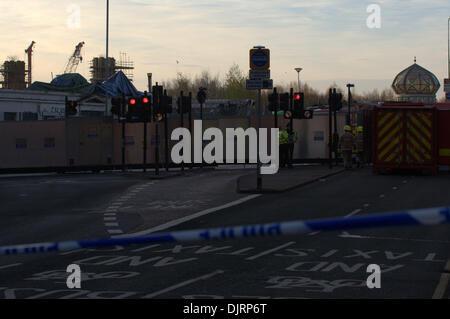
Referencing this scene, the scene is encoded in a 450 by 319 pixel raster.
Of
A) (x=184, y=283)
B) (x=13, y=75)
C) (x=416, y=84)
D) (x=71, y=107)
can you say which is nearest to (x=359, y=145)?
(x=71, y=107)

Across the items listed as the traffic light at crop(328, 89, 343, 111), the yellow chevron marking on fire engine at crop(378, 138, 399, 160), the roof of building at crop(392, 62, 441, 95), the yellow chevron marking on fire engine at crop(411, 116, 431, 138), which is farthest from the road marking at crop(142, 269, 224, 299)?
the roof of building at crop(392, 62, 441, 95)

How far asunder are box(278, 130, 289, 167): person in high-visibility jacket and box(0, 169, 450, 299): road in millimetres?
15835

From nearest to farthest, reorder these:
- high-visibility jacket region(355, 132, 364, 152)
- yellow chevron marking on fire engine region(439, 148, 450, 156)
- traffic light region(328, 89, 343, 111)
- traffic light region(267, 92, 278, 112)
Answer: yellow chevron marking on fire engine region(439, 148, 450, 156)
traffic light region(267, 92, 278, 112)
traffic light region(328, 89, 343, 111)
high-visibility jacket region(355, 132, 364, 152)

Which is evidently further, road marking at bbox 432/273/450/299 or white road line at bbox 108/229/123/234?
white road line at bbox 108/229/123/234

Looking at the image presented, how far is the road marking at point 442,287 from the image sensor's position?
858 centimetres

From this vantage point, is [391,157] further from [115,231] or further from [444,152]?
[115,231]

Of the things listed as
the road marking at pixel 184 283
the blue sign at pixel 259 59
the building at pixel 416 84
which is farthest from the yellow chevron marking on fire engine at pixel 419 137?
the building at pixel 416 84

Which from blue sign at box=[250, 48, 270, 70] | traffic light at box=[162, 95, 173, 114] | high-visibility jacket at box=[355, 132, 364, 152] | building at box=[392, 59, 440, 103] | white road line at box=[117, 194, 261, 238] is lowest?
white road line at box=[117, 194, 261, 238]

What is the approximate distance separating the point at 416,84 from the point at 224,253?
10263cm

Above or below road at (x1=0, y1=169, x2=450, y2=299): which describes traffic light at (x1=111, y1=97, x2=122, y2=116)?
above

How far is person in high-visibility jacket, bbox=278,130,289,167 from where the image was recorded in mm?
40500

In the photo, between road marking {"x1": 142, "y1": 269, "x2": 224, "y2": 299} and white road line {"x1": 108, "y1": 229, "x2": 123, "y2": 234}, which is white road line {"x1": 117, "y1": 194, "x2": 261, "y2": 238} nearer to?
white road line {"x1": 108, "y1": 229, "x2": 123, "y2": 234}

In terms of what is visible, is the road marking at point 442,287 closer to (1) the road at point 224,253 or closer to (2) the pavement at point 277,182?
(1) the road at point 224,253
